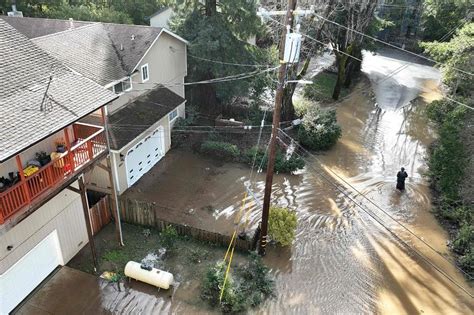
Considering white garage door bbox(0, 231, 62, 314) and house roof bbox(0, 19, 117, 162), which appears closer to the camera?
house roof bbox(0, 19, 117, 162)

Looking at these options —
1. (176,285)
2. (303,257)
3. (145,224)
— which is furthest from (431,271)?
(145,224)

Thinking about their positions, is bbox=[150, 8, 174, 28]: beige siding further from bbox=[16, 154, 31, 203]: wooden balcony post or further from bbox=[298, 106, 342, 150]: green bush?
bbox=[16, 154, 31, 203]: wooden balcony post

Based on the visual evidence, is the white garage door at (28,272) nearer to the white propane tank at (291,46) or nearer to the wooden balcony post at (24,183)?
the wooden balcony post at (24,183)

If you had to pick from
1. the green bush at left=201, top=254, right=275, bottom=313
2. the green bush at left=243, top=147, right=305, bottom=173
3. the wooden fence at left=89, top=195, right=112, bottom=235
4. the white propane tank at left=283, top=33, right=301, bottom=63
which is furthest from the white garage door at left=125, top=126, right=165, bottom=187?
the white propane tank at left=283, top=33, right=301, bottom=63

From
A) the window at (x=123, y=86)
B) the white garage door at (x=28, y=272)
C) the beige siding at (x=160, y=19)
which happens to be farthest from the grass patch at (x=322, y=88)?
the white garage door at (x=28, y=272)

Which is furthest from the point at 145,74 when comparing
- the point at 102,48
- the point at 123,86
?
the point at 102,48

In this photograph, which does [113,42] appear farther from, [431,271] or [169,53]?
[431,271]

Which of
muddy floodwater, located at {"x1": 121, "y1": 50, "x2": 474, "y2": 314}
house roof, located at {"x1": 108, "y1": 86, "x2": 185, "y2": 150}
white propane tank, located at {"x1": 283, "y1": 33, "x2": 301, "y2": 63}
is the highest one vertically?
white propane tank, located at {"x1": 283, "y1": 33, "x2": 301, "y2": 63}
